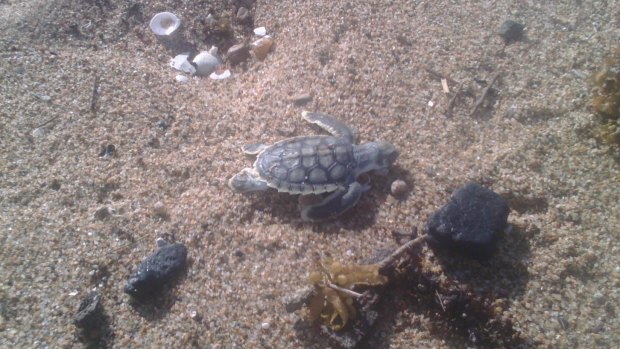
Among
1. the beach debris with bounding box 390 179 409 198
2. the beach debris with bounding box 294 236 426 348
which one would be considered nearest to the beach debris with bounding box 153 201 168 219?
the beach debris with bounding box 294 236 426 348

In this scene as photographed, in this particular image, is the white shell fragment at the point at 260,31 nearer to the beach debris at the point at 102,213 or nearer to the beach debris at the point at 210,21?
the beach debris at the point at 210,21

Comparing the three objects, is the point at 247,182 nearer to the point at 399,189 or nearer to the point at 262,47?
the point at 399,189

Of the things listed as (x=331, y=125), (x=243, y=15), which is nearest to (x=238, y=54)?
(x=243, y=15)

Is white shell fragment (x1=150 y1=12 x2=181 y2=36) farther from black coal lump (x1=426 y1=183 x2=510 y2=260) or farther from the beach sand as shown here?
black coal lump (x1=426 y1=183 x2=510 y2=260)

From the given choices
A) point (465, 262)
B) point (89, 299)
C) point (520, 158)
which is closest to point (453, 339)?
point (465, 262)

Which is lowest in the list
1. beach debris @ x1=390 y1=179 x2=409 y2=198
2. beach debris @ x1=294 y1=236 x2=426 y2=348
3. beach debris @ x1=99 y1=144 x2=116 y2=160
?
beach debris @ x1=99 y1=144 x2=116 y2=160
